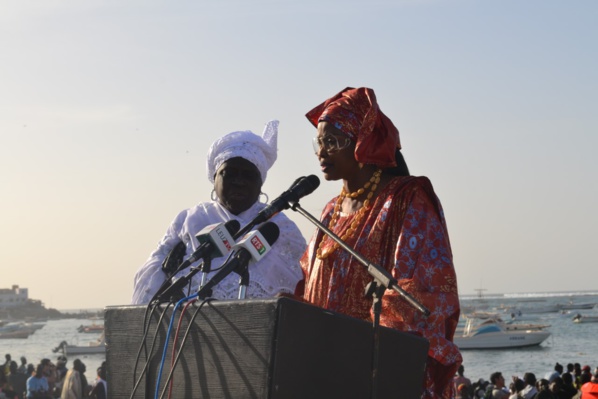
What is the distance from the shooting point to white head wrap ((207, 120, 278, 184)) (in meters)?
5.36

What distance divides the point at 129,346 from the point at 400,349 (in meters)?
0.87

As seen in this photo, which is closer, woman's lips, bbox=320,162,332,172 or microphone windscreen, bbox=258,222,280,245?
microphone windscreen, bbox=258,222,280,245

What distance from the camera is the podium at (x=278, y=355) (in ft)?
9.29

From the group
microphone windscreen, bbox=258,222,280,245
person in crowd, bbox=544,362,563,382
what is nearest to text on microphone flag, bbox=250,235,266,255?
microphone windscreen, bbox=258,222,280,245

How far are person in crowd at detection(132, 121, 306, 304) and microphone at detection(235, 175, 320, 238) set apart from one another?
5.10 feet

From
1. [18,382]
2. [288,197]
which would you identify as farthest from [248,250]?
[18,382]

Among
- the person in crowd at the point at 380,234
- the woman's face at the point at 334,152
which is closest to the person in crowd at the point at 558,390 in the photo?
the person in crowd at the point at 380,234

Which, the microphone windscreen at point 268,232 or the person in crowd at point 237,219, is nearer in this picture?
the microphone windscreen at point 268,232

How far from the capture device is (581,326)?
8569 cm

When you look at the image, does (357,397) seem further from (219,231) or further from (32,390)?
(32,390)

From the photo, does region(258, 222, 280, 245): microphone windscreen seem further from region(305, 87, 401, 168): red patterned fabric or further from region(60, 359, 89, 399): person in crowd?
region(60, 359, 89, 399): person in crowd

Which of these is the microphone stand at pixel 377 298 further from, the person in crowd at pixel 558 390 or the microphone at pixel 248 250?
the person in crowd at pixel 558 390

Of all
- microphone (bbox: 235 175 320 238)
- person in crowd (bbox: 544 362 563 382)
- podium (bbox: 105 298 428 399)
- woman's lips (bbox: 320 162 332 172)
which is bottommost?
person in crowd (bbox: 544 362 563 382)

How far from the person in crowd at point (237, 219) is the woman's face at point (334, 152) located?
122 cm
